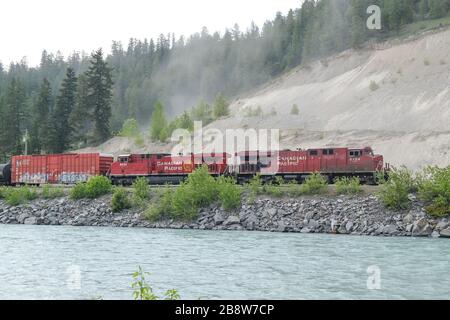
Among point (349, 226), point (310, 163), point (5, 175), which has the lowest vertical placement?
point (349, 226)

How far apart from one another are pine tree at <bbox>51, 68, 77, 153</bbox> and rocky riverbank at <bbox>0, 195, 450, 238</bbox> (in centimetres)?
4112

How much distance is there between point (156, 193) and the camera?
47.4 meters

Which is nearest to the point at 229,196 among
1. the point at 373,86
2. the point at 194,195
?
the point at 194,195

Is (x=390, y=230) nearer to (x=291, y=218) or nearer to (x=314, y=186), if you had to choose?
(x=291, y=218)

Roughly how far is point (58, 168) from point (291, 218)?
29.1 metres

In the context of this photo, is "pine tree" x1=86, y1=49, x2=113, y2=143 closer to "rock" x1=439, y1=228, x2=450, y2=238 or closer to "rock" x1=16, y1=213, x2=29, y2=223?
"rock" x1=16, y1=213, x2=29, y2=223

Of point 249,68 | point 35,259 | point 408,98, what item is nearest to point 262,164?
point 35,259

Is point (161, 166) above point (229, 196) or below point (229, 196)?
above

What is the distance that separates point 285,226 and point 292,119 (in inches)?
1847

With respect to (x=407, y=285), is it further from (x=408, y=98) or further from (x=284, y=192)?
(x=408, y=98)

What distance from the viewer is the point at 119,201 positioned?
153 feet

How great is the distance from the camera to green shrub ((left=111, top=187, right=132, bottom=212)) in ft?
152

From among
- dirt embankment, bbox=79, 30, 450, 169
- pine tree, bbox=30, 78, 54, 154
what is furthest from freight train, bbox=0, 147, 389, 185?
pine tree, bbox=30, 78, 54, 154

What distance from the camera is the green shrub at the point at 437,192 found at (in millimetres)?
36688
